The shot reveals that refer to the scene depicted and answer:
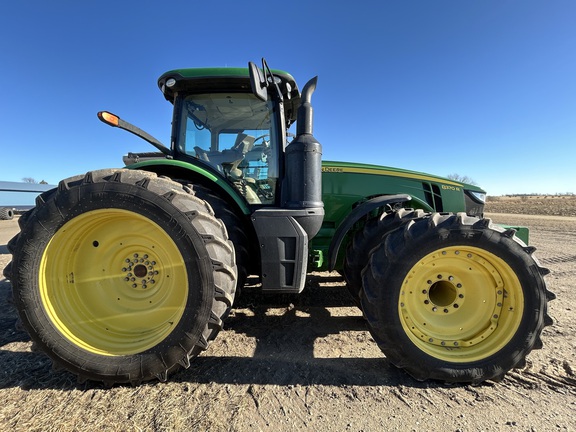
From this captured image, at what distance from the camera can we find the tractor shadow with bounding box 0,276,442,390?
6.41 ft

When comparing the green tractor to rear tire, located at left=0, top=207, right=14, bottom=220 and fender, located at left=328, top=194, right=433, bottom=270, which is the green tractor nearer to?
fender, located at left=328, top=194, right=433, bottom=270

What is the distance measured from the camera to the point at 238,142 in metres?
2.72

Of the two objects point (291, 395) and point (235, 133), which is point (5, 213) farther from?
point (291, 395)

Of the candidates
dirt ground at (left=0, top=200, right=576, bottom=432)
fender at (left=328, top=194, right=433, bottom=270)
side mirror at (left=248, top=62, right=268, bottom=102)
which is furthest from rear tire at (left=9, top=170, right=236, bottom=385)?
fender at (left=328, top=194, right=433, bottom=270)

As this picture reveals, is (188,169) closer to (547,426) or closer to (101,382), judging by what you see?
(101,382)

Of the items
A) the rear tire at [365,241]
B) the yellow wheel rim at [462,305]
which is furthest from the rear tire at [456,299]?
the rear tire at [365,241]

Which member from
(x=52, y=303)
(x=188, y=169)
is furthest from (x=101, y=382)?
(x=188, y=169)

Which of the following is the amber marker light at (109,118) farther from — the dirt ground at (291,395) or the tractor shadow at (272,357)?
the dirt ground at (291,395)

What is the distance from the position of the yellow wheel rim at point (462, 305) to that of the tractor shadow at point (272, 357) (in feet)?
1.10

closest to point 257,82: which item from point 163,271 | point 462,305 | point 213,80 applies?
point 213,80

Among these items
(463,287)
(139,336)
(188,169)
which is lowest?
(139,336)

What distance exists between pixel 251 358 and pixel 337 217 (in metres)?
1.49

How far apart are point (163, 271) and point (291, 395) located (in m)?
1.20

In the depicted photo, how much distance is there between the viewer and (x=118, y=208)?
6.15ft
